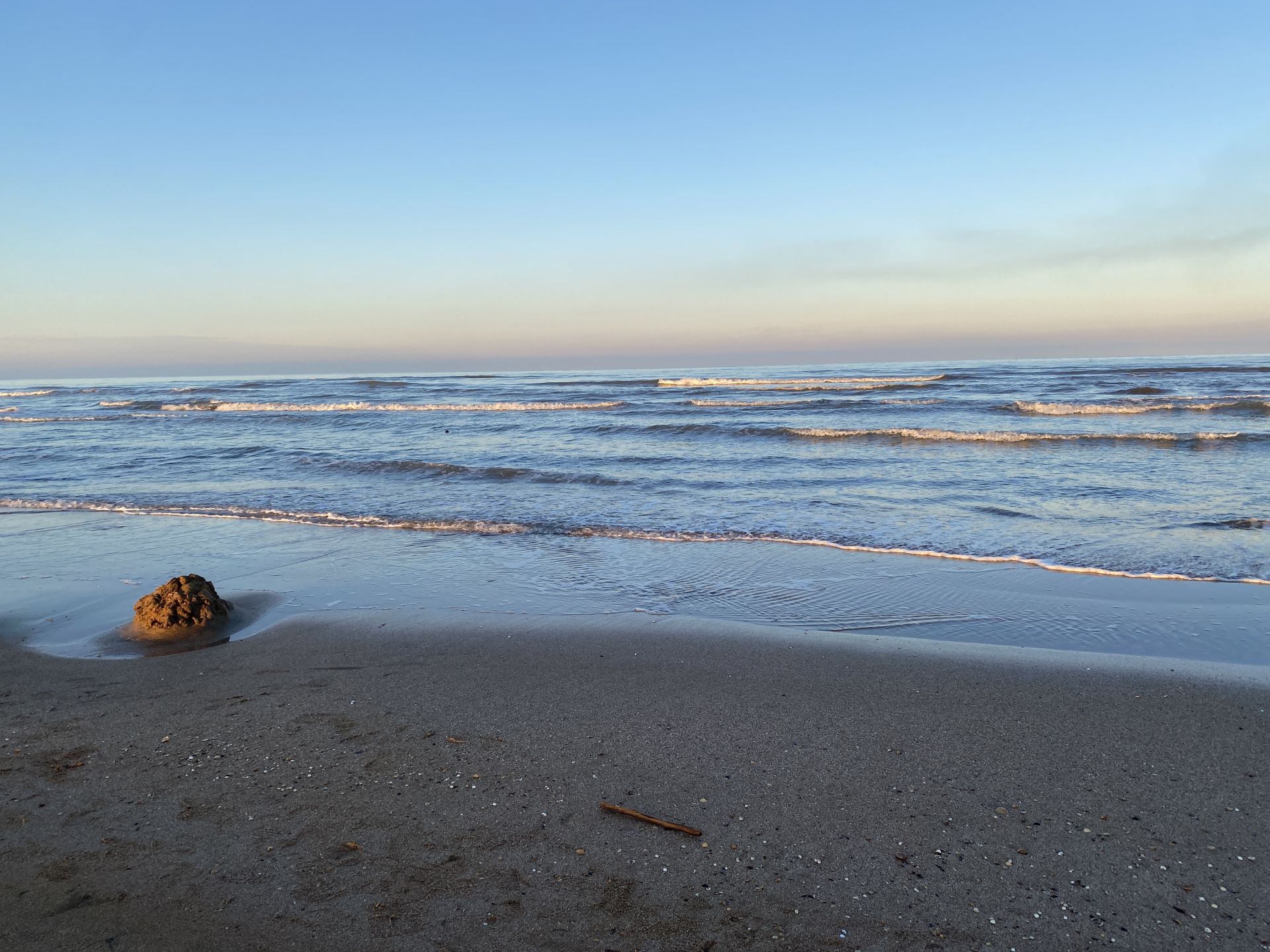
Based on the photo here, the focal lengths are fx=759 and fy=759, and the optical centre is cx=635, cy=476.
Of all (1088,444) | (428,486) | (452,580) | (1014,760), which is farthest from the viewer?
(1088,444)

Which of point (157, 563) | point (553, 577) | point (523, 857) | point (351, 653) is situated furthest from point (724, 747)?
point (157, 563)

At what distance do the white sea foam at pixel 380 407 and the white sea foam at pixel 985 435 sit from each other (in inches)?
450

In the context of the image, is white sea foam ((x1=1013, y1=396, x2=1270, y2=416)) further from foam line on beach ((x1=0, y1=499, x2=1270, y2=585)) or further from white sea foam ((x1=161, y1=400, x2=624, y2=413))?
foam line on beach ((x1=0, y1=499, x2=1270, y2=585))

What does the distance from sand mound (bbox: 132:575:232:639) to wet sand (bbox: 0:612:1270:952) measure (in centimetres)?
59

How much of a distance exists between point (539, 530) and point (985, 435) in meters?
12.9

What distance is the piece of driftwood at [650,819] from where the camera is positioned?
269 centimetres

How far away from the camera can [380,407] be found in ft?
103

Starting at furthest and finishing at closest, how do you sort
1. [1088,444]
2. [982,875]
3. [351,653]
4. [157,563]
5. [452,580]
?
1. [1088,444]
2. [157,563]
3. [452,580]
4. [351,653]
5. [982,875]

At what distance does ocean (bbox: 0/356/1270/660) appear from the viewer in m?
7.01

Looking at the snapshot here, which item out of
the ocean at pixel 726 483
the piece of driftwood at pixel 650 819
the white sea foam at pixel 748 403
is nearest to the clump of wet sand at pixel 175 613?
the ocean at pixel 726 483

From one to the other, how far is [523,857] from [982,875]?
59.2 inches

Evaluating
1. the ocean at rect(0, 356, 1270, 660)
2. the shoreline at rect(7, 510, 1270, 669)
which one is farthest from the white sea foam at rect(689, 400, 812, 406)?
the shoreline at rect(7, 510, 1270, 669)

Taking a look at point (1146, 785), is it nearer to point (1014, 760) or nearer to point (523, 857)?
point (1014, 760)

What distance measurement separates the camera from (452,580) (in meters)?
6.58
